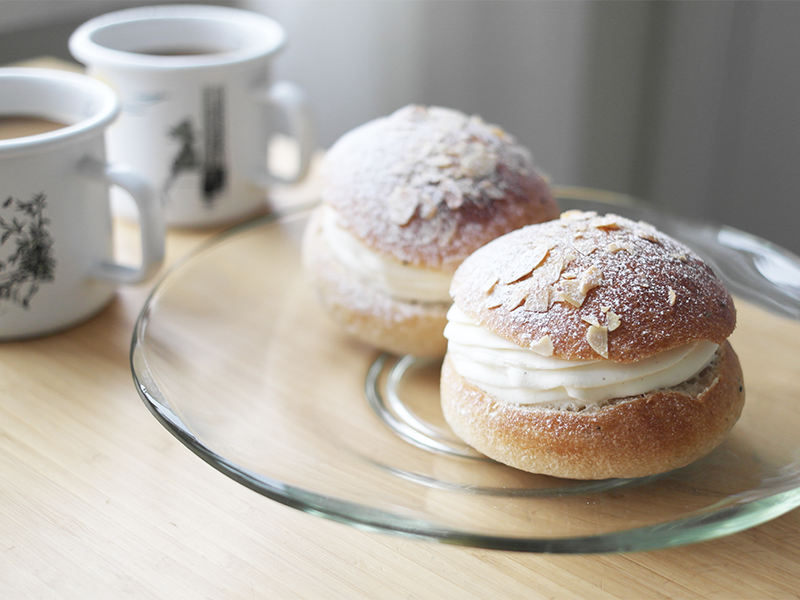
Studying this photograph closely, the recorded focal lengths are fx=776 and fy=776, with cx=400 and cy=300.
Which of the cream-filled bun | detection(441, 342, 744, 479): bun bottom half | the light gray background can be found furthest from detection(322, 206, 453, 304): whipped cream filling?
the light gray background

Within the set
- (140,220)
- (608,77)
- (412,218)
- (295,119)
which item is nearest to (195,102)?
(295,119)

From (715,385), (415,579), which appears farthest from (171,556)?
(715,385)

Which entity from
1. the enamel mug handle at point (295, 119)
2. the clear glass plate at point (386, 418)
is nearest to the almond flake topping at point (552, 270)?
the clear glass plate at point (386, 418)

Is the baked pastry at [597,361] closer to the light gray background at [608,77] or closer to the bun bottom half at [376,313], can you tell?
the bun bottom half at [376,313]

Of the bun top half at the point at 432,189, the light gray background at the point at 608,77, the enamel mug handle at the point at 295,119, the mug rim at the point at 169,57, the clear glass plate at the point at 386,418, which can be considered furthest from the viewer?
the light gray background at the point at 608,77

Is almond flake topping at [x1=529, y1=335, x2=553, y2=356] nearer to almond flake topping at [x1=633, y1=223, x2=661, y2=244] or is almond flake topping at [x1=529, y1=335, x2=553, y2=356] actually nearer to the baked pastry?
the baked pastry

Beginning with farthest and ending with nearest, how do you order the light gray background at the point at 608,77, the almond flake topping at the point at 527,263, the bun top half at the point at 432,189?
the light gray background at the point at 608,77 → the bun top half at the point at 432,189 → the almond flake topping at the point at 527,263
